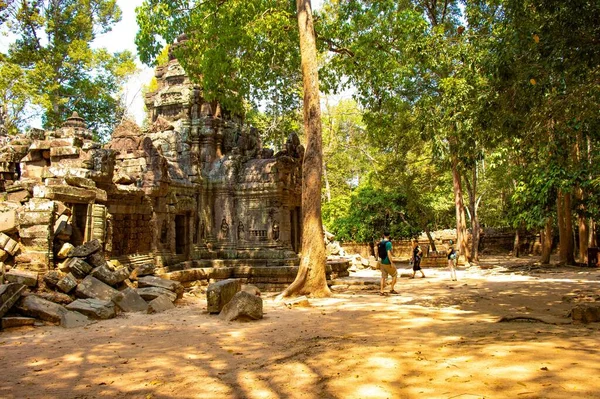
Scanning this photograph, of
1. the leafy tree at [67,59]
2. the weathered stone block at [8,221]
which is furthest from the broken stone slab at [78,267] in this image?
the leafy tree at [67,59]

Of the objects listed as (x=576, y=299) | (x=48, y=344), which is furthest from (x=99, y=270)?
(x=576, y=299)

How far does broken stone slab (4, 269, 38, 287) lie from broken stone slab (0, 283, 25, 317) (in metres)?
0.66

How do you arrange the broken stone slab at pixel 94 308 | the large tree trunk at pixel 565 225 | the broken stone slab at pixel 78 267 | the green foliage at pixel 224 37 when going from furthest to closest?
the large tree trunk at pixel 565 225, the green foliage at pixel 224 37, the broken stone slab at pixel 78 267, the broken stone slab at pixel 94 308

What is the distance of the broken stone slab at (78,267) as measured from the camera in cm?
888

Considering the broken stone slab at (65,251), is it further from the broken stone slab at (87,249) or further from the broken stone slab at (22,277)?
the broken stone slab at (22,277)

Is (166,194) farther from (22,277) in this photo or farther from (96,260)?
(22,277)

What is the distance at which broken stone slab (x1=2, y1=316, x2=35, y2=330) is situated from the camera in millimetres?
6785

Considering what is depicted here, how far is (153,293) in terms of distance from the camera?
951 cm

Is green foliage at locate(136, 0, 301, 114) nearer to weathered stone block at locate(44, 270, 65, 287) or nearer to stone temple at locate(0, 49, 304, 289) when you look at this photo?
stone temple at locate(0, 49, 304, 289)

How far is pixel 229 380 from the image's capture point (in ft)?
13.8

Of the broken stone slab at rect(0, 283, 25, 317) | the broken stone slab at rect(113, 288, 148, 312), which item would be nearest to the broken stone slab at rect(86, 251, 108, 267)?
the broken stone slab at rect(113, 288, 148, 312)

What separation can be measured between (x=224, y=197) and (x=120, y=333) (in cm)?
883

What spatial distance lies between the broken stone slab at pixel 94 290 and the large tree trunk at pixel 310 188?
3489mm

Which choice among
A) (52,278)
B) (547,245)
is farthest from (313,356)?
(547,245)
